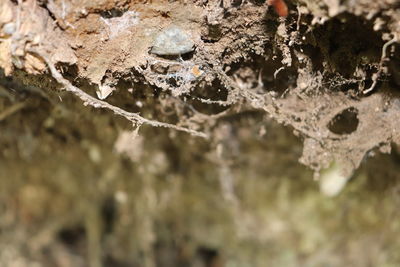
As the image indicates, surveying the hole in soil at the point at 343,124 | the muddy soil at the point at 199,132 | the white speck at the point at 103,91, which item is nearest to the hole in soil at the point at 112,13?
the muddy soil at the point at 199,132

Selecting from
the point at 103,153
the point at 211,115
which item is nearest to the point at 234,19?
the point at 211,115

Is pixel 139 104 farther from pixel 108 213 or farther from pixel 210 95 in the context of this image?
pixel 108 213

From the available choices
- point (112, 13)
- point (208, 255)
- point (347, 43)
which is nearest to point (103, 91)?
point (112, 13)

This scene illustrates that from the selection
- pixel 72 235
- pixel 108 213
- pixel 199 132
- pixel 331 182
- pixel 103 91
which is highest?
pixel 331 182

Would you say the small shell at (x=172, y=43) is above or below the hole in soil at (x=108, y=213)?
above

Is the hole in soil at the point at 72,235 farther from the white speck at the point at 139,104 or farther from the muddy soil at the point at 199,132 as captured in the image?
the white speck at the point at 139,104

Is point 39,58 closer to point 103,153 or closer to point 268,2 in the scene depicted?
point 268,2

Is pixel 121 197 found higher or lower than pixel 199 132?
lower

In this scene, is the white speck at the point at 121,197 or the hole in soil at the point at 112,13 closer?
the hole in soil at the point at 112,13
